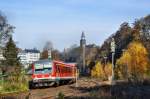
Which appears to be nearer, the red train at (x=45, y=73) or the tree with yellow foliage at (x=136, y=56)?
the red train at (x=45, y=73)

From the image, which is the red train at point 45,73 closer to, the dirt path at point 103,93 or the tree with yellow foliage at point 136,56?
the dirt path at point 103,93

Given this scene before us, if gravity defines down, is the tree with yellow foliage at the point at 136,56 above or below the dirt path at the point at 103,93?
above

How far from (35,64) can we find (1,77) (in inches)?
224

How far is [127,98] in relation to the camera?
22203mm

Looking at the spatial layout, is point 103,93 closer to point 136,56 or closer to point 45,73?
point 45,73

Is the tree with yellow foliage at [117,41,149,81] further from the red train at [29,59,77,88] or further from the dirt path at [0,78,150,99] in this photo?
the dirt path at [0,78,150,99]

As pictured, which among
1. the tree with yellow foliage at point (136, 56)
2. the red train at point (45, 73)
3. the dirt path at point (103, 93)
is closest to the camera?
the dirt path at point (103, 93)

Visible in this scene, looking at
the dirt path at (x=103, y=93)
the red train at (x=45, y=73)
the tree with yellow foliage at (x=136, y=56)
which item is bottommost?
the dirt path at (x=103, y=93)

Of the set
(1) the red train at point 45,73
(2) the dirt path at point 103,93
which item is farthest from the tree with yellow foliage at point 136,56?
(2) the dirt path at point 103,93

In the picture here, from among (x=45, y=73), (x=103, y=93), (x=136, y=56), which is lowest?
(x=103, y=93)

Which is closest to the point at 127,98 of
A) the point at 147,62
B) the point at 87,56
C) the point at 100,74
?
the point at 147,62

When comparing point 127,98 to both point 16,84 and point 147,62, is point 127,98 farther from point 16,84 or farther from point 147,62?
point 147,62

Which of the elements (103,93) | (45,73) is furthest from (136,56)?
(103,93)

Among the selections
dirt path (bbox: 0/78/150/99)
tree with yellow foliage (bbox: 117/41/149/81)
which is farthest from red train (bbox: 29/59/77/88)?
tree with yellow foliage (bbox: 117/41/149/81)
